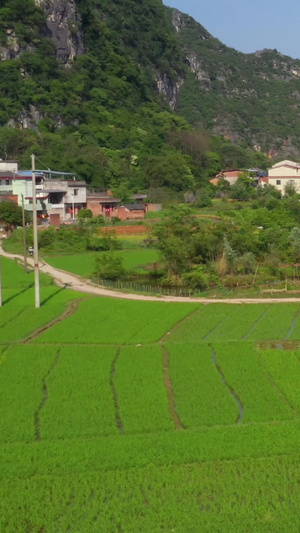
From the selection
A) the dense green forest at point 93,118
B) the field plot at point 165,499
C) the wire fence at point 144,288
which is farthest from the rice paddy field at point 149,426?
the dense green forest at point 93,118

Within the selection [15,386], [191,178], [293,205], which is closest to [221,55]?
[191,178]

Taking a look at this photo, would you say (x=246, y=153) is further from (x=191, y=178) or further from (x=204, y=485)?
(x=204, y=485)

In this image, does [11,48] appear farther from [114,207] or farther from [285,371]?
[285,371]

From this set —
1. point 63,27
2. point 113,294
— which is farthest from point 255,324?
point 63,27

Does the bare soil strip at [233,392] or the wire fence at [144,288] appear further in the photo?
the wire fence at [144,288]

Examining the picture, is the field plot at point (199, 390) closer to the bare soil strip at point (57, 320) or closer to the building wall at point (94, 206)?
the bare soil strip at point (57, 320)

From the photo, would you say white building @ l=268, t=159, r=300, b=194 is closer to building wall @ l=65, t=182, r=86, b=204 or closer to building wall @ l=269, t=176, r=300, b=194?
building wall @ l=269, t=176, r=300, b=194

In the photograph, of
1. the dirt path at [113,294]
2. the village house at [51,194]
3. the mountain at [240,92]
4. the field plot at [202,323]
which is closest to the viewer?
the field plot at [202,323]
